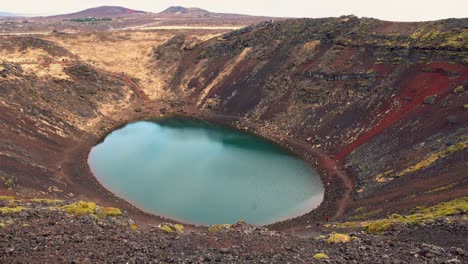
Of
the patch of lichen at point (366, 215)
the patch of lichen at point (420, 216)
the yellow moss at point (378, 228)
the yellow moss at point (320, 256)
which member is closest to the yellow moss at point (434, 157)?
the patch of lichen at point (366, 215)

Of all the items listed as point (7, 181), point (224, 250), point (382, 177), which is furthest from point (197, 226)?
point (382, 177)

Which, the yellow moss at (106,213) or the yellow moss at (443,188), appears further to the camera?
the yellow moss at (443,188)

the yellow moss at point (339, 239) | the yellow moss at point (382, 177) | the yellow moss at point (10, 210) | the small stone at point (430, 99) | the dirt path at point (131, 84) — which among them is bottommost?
the yellow moss at point (382, 177)

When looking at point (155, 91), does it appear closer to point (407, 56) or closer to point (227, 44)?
point (227, 44)

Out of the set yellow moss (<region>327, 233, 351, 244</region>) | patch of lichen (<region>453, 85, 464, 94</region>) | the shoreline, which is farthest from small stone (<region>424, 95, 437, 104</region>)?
yellow moss (<region>327, 233, 351, 244</region>)

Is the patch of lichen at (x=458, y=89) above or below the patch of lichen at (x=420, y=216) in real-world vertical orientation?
above

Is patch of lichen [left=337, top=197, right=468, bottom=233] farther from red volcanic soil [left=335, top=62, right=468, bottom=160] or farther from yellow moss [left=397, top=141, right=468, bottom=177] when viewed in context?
red volcanic soil [left=335, top=62, right=468, bottom=160]

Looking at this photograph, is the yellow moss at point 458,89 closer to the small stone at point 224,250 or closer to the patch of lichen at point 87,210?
the small stone at point 224,250

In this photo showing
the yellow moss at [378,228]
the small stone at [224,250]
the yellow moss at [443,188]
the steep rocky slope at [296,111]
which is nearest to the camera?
the small stone at [224,250]
